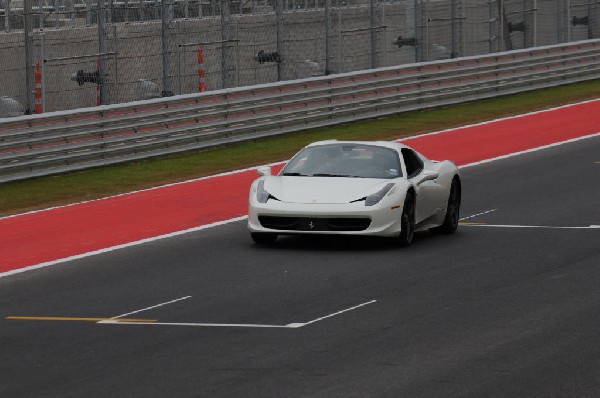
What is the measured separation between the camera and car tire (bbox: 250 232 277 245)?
57.9 ft

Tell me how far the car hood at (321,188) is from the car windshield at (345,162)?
273 millimetres

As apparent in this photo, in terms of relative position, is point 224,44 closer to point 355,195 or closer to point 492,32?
point 492,32

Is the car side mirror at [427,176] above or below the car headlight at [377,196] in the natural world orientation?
above

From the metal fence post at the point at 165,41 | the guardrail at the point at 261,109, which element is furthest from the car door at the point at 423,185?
the metal fence post at the point at 165,41

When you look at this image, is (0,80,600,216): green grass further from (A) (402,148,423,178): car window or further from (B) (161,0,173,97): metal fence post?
(A) (402,148,423,178): car window

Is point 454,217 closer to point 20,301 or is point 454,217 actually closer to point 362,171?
point 362,171

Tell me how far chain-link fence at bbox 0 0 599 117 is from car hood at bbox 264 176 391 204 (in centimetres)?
860

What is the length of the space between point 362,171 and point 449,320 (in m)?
5.21

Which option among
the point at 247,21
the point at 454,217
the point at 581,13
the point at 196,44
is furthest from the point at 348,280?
the point at 581,13

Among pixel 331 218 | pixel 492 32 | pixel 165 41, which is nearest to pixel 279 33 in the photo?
pixel 165 41

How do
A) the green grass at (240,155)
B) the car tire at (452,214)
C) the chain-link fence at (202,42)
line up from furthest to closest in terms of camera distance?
the chain-link fence at (202,42), the green grass at (240,155), the car tire at (452,214)

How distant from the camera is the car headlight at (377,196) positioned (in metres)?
17.2

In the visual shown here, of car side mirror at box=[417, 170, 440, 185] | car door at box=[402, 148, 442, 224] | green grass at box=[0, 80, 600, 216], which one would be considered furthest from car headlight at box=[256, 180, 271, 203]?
green grass at box=[0, 80, 600, 216]

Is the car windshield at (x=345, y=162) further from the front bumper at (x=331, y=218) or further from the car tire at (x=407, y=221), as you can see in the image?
the front bumper at (x=331, y=218)
